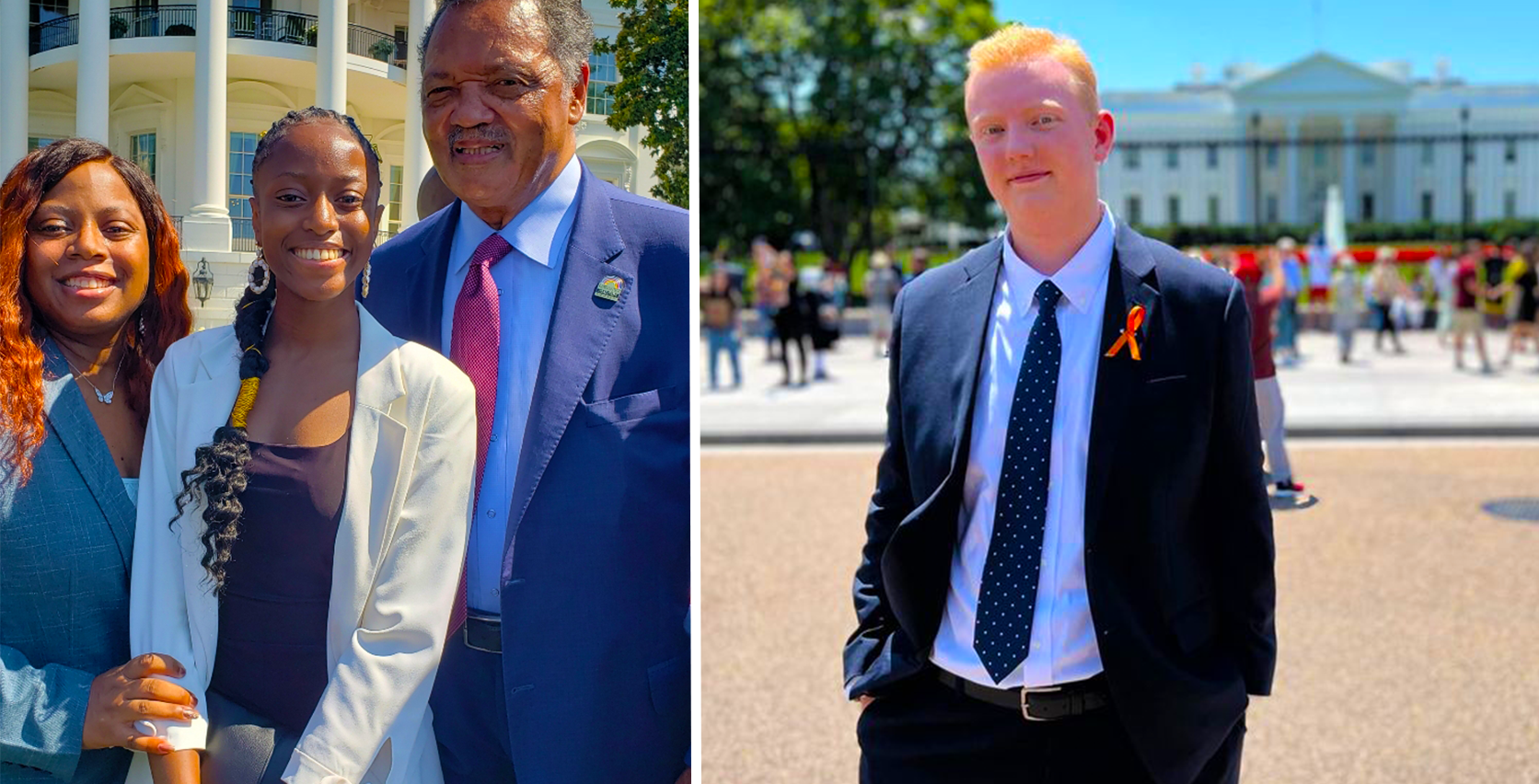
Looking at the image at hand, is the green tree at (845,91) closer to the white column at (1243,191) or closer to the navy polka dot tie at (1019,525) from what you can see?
the navy polka dot tie at (1019,525)

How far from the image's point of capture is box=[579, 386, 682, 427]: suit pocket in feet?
7.69

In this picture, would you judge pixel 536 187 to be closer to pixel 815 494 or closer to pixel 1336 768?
pixel 1336 768

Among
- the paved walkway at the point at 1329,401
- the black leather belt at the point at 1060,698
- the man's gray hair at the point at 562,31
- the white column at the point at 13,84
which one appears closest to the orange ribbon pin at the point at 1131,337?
the black leather belt at the point at 1060,698

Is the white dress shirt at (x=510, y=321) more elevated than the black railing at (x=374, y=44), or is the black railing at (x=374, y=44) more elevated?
the black railing at (x=374, y=44)

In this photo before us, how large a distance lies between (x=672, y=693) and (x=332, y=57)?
42.9 inches

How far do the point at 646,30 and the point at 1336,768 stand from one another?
4154mm

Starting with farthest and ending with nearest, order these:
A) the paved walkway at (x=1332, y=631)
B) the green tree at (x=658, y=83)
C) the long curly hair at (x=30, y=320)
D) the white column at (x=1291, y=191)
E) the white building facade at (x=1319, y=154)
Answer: the white column at (x=1291, y=191), the white building facade at (x=1319, y=154), the paved walkway at (x=1332, y=631), the green tree at (x=658, y=83), the long curly hair at (x=30, y=320)

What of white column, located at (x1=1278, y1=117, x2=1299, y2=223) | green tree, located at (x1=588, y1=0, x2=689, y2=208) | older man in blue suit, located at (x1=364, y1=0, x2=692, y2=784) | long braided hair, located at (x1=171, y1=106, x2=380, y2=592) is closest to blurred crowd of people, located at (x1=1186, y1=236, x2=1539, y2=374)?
green tree, located at (x1=588, y1=0, x2=689, y2=208)

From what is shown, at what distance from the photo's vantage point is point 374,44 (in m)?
2.31

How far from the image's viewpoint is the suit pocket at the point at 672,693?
8.08ft

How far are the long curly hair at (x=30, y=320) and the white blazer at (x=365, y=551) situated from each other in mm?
49

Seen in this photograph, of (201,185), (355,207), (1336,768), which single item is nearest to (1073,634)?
(355,207)

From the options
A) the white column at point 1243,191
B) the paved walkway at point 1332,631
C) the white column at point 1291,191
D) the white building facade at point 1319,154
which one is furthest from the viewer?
the white column at point 1243,191

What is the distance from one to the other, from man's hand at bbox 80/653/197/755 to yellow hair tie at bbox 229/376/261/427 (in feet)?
1.13
